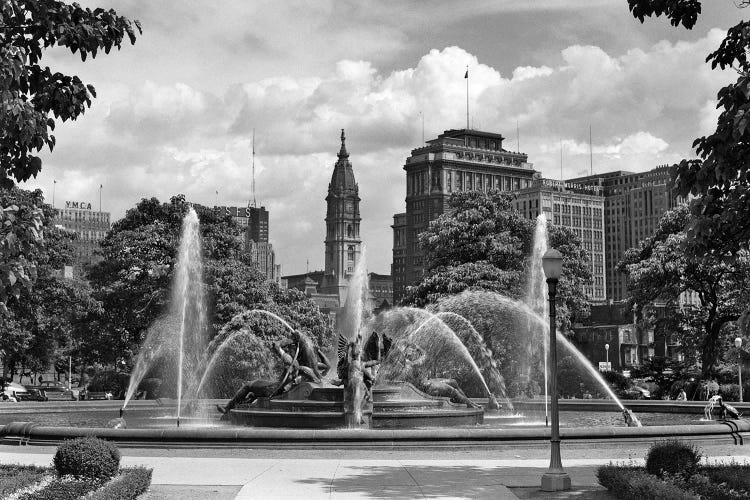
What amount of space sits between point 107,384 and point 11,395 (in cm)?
911

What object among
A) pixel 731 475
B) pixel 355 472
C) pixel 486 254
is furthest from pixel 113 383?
pixel 731 475

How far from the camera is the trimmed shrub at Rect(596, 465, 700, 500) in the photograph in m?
15.0

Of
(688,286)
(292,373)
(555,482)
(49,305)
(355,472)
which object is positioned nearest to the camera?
(555,482)

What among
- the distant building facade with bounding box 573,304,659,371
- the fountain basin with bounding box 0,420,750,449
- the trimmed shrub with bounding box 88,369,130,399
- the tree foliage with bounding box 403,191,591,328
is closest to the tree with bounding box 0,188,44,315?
the fountain basin with bounding box 0,420,750,449

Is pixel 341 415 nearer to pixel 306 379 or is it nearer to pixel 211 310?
pixel 306 379

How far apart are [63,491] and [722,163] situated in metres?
11.8

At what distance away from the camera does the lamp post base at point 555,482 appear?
17.8m

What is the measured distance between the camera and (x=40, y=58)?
51.8ft

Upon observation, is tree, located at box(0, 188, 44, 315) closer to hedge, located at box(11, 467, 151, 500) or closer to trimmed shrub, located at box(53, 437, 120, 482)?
hedge, located at box(11, 467, 151, 500)

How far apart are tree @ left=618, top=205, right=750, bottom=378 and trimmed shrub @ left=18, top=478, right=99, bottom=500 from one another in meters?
41.9

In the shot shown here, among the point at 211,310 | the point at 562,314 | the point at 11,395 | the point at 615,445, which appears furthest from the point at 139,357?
the point at 615,445

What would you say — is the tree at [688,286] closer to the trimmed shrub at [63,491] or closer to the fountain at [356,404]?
the fountain at [356,404]

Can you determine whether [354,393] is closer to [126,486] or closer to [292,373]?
[292,373]

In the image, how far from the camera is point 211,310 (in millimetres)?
59000
